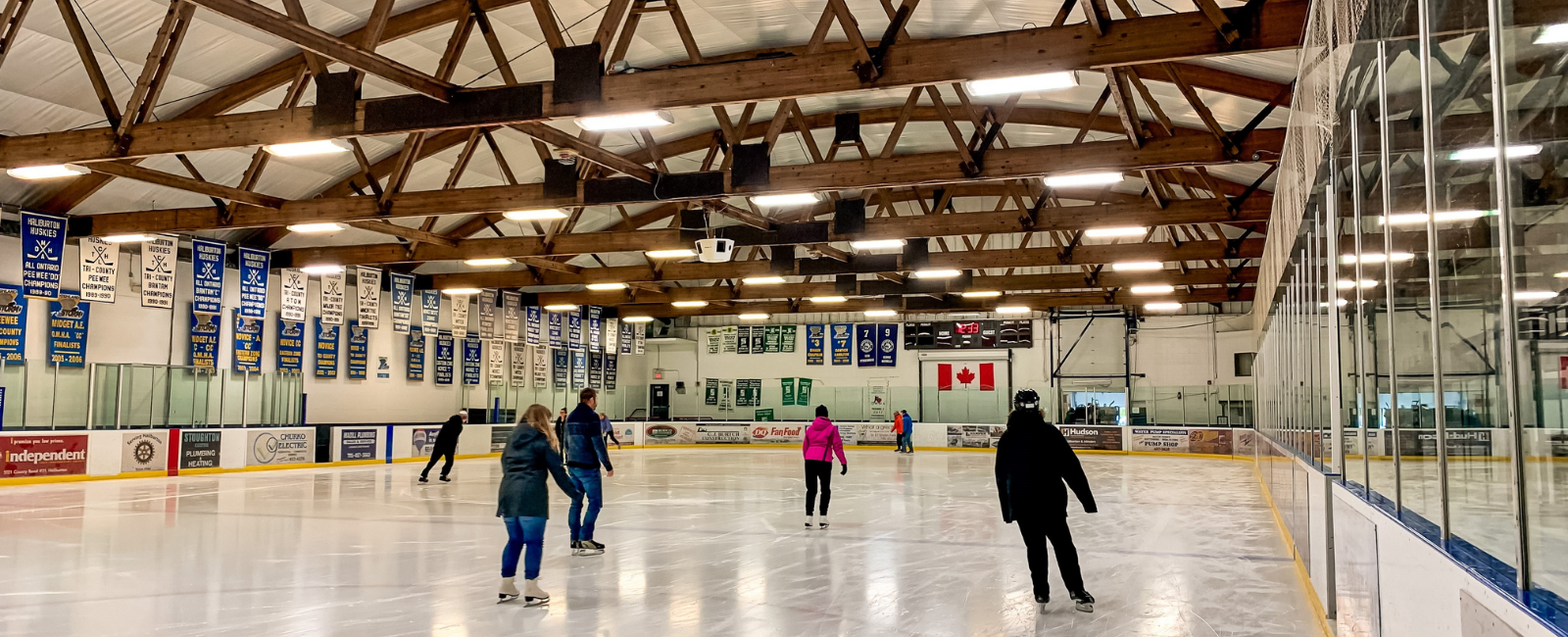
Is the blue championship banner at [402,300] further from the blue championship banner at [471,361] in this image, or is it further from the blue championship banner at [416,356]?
the blue championship banner at [471,361]

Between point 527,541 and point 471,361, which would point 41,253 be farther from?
point 527,541

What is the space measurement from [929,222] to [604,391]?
87.9 feet

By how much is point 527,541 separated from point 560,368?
32.5 metres

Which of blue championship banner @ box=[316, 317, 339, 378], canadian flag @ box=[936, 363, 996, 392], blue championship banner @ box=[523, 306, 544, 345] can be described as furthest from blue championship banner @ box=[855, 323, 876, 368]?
blue championship banner @ box=[316, 317, 339, 378]

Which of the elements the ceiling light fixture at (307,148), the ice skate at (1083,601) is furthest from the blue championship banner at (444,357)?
the ice skate at (1083,601)

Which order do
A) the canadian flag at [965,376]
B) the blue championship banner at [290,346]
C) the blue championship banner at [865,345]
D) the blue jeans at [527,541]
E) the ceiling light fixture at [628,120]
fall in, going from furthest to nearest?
the blue championship banner at [865,345] → the canadian flag at [965,376] → the blue championship banner at [290,346] → the ceiling light fixture at [628,120] → the blue jeans at [527,541]

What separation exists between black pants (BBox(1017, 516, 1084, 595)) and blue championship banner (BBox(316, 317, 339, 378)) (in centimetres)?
2533

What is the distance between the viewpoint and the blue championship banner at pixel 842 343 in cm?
4175

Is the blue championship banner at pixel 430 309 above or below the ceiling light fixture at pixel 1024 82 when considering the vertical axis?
below

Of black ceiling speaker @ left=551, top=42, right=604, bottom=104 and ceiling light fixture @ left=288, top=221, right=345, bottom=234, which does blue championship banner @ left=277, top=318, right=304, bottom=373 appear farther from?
black ceiling speaker @ left=551, top=42, right=604, bottom=104

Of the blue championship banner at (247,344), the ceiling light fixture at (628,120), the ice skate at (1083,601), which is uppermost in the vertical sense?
the ceiling light fixture at (628,120)

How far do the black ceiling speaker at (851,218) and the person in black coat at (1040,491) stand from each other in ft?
36.7

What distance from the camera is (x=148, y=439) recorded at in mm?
22797

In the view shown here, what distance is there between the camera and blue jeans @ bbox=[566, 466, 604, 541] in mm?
10219
